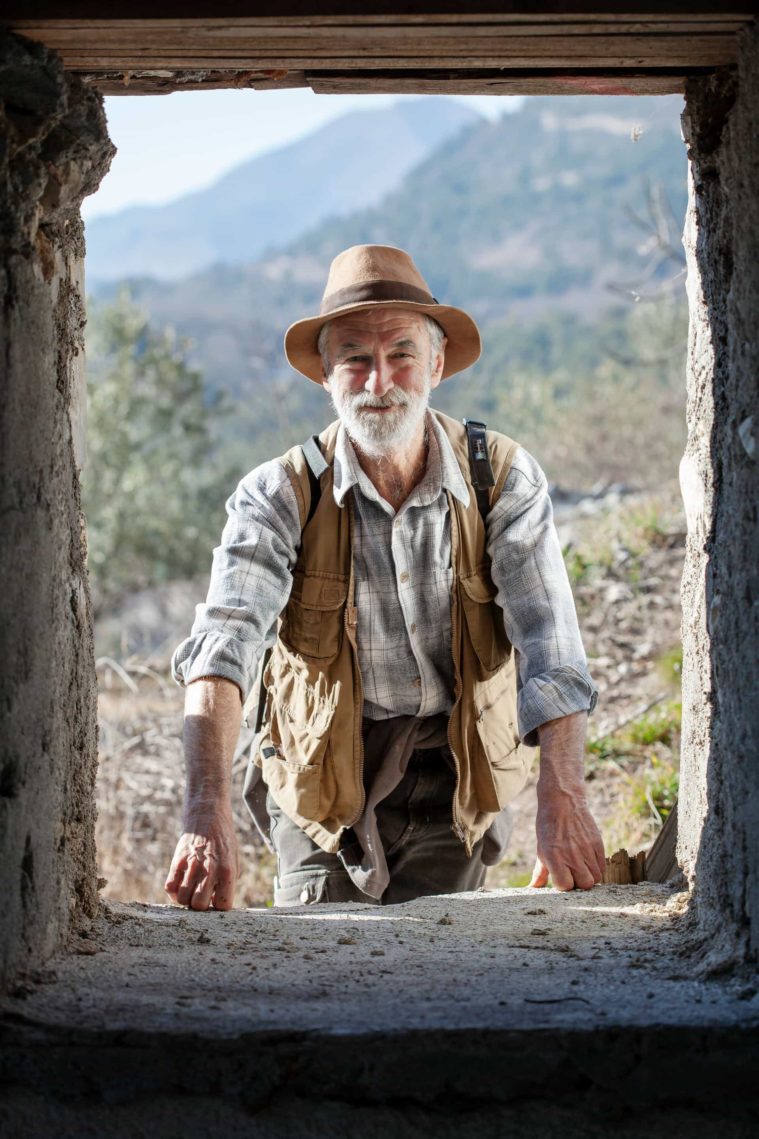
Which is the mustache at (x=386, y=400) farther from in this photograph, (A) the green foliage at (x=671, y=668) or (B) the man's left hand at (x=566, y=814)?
(A) the green foliage at (x=671, y=668)

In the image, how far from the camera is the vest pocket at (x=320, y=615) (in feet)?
11.5

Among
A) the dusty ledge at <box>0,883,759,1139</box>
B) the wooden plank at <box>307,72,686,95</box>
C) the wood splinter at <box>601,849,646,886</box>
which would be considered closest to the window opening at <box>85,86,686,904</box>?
the wooden plank at <box>307,72,686,95</box>

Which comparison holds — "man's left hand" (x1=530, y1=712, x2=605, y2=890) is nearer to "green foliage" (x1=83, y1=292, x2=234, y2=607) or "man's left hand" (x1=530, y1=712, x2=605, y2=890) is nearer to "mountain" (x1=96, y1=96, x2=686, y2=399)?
"green foliage" (x1=83, y1=292, x2=234, y2=607)

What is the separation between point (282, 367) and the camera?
197 feet

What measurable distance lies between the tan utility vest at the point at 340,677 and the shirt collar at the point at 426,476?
4cm

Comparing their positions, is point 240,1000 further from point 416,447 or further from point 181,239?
point 181,239

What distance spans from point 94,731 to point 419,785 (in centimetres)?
125

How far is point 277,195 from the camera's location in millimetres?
153375

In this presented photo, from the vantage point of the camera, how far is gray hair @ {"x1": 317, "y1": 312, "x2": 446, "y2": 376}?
3816 millimetres

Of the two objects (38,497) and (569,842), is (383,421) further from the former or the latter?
(38,497)

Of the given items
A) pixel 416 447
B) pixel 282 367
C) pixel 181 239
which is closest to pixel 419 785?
pixel 416 447

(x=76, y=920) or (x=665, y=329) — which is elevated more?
(x=665, y=329)

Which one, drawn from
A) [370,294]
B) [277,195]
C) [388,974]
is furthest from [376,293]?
[277,195]

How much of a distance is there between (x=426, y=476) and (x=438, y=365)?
0.48 metres
